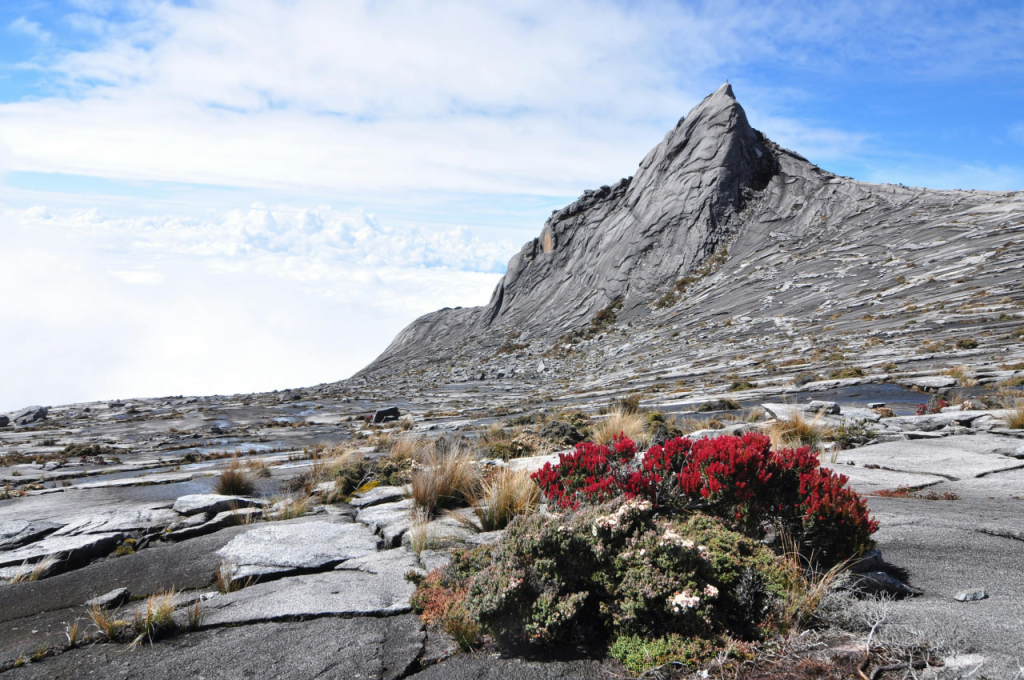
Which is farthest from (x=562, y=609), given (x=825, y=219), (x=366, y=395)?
(x=825, y=219)

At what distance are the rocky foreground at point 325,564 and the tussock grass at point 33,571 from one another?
25mm

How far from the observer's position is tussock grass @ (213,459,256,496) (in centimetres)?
1047

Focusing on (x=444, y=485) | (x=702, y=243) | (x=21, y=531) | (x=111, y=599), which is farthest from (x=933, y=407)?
(x=702, y=243)

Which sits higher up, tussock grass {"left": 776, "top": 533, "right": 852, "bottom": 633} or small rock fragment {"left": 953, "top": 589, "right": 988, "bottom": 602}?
tussock grass {"left": 776, "top": 533, "right": 852, "bottom": 633}

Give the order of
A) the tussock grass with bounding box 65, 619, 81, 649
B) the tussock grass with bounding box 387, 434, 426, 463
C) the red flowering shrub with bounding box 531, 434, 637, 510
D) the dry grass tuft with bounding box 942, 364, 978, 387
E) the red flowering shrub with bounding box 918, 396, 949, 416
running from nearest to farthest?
the tussock grass with bounding box 65, 619, 81, 649 < the red flowering shrub with bounding box 531, 434, 637, 510 < the tussock grass with bounding box 387, 434, 426, 463 < the red flowering shrub with bounding box 918, 396, 949, 416 < the dry grass tuft with bounding box 942, 364, 978, 387

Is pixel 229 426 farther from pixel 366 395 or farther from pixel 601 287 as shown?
pixel 601 287

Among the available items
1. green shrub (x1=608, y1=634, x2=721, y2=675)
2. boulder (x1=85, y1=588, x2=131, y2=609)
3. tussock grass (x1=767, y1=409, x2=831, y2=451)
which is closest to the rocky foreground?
boulder (x1=85, y1=588, x2=131, y2=609)

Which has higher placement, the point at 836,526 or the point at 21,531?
the point at 836,526

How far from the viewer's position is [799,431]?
11438 millimetres

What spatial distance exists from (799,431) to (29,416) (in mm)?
43579

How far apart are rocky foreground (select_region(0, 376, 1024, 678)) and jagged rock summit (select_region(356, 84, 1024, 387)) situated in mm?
27933

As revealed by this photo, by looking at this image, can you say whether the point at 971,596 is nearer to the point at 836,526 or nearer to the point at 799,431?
the point at 836,526

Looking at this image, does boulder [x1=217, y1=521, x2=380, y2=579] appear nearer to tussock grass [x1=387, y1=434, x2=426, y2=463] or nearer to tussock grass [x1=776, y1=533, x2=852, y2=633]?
tussock grass [x1=387, y1=434, x2=426, y2=463]

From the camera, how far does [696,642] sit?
392 cm
